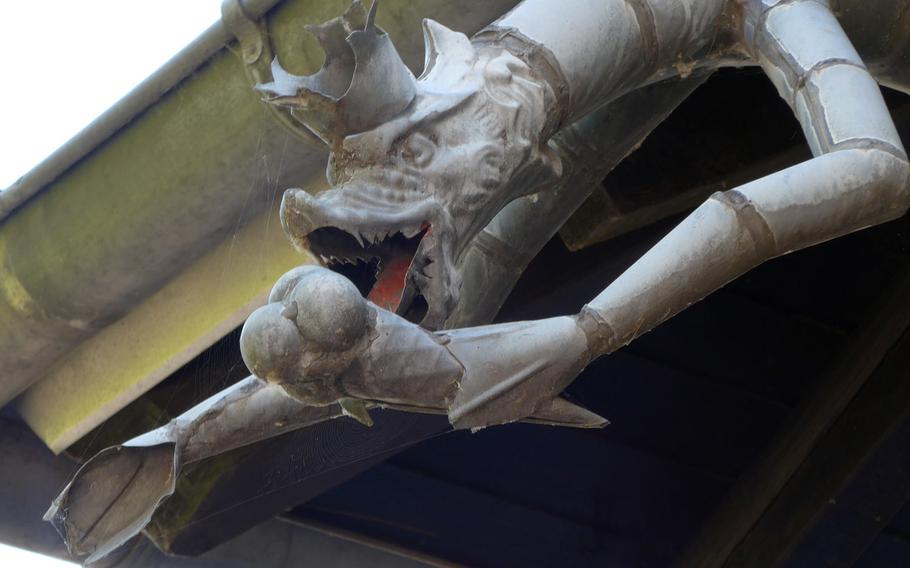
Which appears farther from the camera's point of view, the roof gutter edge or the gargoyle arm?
the roof gutter edge

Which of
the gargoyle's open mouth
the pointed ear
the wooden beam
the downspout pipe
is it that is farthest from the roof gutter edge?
the wooden beam

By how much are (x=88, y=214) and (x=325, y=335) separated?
1366 mm

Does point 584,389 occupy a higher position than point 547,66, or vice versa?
point 547,66

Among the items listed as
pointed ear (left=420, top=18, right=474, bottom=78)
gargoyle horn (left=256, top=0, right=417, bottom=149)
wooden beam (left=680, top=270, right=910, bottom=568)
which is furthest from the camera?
wooden beam (left=680, top=270, right=910, bottom=568)

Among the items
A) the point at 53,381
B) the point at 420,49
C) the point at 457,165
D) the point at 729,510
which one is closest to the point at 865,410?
the point at 729,510

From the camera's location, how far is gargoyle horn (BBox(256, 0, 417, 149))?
5.69ft

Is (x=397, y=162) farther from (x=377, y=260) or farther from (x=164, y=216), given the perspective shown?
(x=164, y=216)

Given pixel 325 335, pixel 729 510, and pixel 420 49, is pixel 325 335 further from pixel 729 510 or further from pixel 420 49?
pixel 729 510

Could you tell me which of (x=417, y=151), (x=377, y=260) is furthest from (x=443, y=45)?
(x=377, y=260)

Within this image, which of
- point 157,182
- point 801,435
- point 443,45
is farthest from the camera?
point 801,435

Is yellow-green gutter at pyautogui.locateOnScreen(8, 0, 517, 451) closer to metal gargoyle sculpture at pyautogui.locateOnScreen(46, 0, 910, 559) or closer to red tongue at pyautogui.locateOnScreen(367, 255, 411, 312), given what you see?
metal gargoyle sculpture at pyautogui.locateOnScreen(46, 0, 910, 559)

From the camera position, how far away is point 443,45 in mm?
2014

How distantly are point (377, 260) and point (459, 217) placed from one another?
0.13 metres

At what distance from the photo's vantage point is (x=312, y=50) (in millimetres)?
2633
